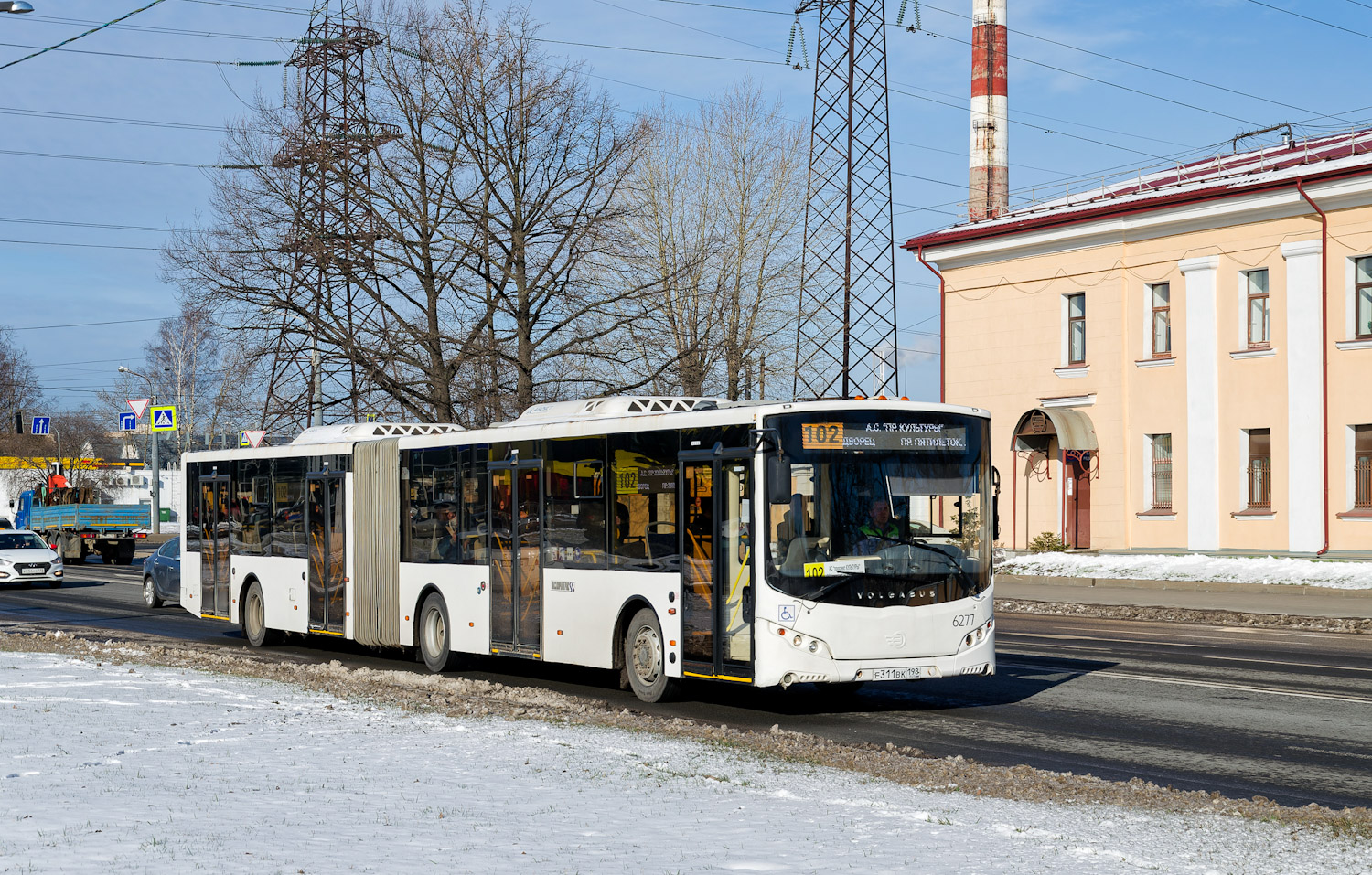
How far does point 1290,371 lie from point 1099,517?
637 centimetres

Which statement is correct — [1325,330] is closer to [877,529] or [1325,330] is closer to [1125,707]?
[1125,707]

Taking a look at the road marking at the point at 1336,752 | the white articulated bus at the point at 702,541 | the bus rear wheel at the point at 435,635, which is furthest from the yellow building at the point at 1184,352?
the road marking at the point at 1336,752

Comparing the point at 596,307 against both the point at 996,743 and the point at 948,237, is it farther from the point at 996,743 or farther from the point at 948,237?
the point at 996,743

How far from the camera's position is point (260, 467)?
20.4 metres

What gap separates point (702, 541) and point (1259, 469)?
2509 cm

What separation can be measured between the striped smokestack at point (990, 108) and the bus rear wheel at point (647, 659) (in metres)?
41.5

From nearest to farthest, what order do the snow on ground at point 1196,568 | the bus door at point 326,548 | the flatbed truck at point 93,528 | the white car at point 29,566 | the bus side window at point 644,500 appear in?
the bus side window at point 644,500 < the bus door at point 326,548 < the snow on ground at point 1196,568 < the white car at point 29,566 < the flatbed truck at point 93,528

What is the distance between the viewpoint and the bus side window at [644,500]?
1312 centimetres

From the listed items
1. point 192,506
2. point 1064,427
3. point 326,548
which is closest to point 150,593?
point 192,506

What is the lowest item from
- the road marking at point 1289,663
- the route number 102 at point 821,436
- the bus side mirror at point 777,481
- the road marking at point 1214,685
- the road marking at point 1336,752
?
the road marking at point 1289,663

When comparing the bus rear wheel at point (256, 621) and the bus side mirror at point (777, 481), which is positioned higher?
the bus side mirror at point (777, 481)

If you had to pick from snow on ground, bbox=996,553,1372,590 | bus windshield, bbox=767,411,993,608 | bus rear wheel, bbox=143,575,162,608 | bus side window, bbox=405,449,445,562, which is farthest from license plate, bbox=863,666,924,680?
bus rear wheel, bbox=143,575,162,608

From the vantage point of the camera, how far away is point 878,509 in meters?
12.4

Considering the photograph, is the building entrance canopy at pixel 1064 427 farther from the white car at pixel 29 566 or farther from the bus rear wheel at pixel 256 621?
the white car at pixel 29 566
